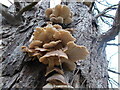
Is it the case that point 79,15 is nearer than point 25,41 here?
No

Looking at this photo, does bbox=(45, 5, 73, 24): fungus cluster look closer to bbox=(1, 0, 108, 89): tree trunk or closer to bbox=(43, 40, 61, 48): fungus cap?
bbox=(1, 0, 108, 89): tree trunk

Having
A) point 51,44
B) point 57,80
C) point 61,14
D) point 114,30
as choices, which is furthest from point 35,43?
point 114,30

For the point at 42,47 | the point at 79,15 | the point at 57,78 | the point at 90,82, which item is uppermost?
the point at 79,15

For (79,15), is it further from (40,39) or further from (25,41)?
(40,39)

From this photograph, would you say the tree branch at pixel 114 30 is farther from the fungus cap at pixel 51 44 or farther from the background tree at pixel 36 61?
the fungus cap at pixel 51 44

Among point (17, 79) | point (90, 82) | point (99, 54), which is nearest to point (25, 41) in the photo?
point (17, 79)

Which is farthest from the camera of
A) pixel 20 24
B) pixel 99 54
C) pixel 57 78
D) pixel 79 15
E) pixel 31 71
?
pixel 79 15

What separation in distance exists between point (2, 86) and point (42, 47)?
34 centimetres

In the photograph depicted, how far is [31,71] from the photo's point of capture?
1.02 meters

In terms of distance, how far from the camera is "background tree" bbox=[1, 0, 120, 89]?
994 millimetres

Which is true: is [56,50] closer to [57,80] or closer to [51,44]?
[51,44]

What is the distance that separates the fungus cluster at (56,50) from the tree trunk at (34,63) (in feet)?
0.29

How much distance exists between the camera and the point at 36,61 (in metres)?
1.06

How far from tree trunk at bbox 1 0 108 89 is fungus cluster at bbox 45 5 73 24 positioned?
0.30 ft
